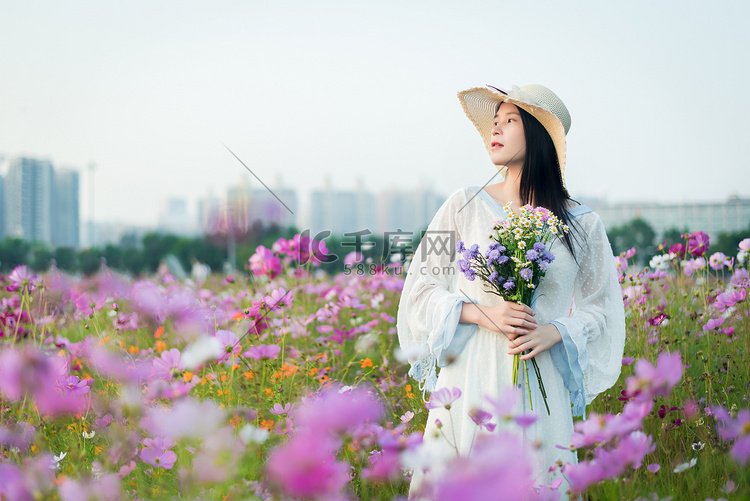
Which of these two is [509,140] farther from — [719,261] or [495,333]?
[719,261]

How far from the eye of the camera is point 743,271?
254 centimetres

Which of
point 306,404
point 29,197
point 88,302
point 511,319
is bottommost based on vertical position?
point 306,404

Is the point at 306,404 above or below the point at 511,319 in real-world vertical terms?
below

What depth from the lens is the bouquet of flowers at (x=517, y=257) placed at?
50.5 inches

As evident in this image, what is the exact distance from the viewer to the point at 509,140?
163cm

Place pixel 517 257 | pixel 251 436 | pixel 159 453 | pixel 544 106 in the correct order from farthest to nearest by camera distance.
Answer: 1. pixel 544 106
2. pixel 517 257
3. pixel 159 453
4. pixel 251 436

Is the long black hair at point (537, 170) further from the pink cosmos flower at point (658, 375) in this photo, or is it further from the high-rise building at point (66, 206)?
the high-rise building at point (66, 206)

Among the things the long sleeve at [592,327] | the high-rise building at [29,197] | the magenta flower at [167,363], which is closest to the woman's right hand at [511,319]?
the long sleeve at [592,327]

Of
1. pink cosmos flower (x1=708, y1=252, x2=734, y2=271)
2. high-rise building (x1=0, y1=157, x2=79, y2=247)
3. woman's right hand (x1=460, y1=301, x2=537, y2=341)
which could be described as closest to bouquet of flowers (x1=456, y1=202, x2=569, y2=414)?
woman's right hand (x1=460, y1=301, x2=537, y2=341)

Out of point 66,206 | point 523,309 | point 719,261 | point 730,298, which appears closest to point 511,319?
point 523,309

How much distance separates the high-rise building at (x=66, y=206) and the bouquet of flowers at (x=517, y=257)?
1787 inches

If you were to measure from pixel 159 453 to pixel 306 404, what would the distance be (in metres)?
0.51

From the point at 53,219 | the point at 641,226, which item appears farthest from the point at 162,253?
the point at 641,226

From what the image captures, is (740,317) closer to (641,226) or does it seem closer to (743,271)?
(743,271)
